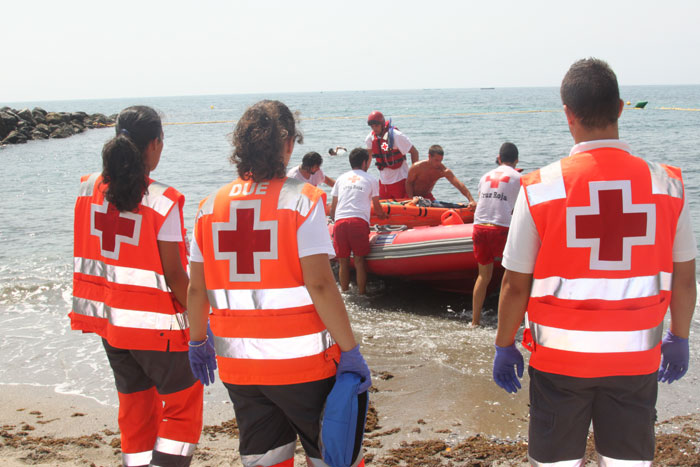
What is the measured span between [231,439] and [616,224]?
253 centimetres

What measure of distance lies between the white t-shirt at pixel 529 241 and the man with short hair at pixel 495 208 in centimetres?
314

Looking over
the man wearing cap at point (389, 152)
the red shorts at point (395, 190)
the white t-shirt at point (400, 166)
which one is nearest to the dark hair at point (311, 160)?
the man wearing cap at point (389, 152)

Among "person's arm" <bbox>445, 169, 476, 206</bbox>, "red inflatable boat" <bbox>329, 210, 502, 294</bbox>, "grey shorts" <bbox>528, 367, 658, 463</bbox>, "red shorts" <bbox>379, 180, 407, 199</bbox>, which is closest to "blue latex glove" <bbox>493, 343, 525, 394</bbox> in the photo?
"grey shorts" <bbox>528, 367, 658, 463</bbox>

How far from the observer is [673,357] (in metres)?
2.21

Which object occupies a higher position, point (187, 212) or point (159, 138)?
point (159, 138)

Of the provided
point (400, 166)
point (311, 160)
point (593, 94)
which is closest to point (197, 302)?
point (593, 94)

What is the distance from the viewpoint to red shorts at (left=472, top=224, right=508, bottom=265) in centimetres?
523

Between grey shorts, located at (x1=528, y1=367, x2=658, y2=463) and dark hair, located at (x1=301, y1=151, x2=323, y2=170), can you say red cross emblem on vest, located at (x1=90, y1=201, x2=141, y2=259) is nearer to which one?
grey shorts, located at (x1=528, y1=367, x2=658, y2=463)

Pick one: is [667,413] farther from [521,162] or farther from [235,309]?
[521,162]

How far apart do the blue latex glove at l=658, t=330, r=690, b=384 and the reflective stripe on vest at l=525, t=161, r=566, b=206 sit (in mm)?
718

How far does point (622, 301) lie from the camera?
1922 millimetres

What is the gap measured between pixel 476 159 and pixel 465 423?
1708 centimetres

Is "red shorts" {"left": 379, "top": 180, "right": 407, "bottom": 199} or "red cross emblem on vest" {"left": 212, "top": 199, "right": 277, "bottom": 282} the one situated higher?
"red cross emblem on vest" {"left": 212, "top": 199, "right": 277, "bottom": 282}

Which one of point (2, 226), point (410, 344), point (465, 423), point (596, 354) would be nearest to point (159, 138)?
point (596, 354)
